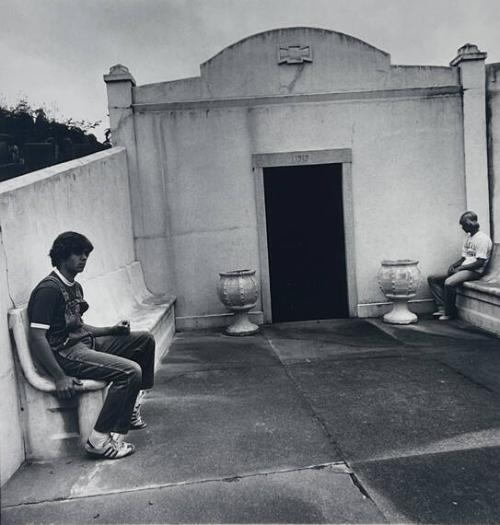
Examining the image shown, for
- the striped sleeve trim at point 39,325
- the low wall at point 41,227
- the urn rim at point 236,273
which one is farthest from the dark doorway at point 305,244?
the striped sleeve trim at point 39,325

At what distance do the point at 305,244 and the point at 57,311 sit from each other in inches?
233

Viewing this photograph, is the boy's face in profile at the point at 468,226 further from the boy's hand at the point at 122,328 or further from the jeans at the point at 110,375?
the jeans at the point at 110,375

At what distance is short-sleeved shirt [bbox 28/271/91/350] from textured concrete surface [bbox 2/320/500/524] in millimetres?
883

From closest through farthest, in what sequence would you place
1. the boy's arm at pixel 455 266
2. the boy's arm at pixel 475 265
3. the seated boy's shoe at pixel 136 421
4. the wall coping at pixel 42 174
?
1. the wall coping at pixel 42 174
2. the seated boy's shoe at pixel 136 421
3. the boy's arm at pixel 475 265
4. the boy's arm at pixel 455 266

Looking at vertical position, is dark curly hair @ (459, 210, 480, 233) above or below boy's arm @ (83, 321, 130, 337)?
above

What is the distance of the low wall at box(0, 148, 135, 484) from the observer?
3465mm

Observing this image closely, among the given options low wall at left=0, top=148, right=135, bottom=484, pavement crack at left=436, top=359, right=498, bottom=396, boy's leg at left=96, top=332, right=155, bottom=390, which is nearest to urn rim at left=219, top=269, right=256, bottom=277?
low wall at left=0, top=148, right=135, bottom=484

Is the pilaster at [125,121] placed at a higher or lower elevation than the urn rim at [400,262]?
higher

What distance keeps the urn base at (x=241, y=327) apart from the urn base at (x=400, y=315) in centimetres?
205

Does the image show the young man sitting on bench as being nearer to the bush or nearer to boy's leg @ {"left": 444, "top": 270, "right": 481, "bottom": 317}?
the bush

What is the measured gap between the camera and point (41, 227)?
432 centimetres

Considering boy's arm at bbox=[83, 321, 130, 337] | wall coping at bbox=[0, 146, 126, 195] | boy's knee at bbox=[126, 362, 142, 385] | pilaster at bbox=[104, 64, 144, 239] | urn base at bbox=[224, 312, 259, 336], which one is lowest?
urn base at bbox=[224, 312, 259, 336]

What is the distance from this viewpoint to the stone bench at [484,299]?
22.4ft

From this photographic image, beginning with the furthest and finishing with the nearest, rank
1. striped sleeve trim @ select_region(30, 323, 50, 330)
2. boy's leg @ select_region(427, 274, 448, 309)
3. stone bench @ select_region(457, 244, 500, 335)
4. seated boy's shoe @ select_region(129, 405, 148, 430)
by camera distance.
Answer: boy's leg @ select_region(427, 274, 448, 309) → stone bench @ select_region(457, 244, 500, 335) → seated boy's shoe @ select_region(129, 405, 148, 430) → striped sleeve trim @ select_region(30, 323, 50, 330)
